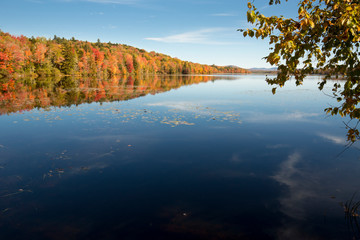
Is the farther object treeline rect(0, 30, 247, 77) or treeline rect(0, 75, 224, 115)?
treeline rect(0, 30, 247, 77)

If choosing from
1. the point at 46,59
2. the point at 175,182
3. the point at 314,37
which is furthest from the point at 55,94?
the point at 46,59

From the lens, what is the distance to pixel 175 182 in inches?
372

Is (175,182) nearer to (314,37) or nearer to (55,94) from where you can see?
(314,37)

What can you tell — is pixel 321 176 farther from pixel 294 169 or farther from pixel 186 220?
pixel 186 220

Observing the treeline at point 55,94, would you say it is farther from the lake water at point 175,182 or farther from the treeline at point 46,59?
the treeline at point 46,59

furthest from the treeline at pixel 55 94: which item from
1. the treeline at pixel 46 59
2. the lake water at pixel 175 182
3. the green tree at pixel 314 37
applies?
the green tree at pixel 314 37

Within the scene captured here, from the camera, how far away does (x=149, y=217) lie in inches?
283

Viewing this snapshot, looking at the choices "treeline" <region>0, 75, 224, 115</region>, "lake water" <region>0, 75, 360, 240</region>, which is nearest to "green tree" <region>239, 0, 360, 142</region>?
"lake water" <region>0, 75, 360, 240</region>

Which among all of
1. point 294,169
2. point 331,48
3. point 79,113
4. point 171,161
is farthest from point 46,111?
point 331,48

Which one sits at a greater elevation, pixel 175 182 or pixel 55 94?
pixel 55 94

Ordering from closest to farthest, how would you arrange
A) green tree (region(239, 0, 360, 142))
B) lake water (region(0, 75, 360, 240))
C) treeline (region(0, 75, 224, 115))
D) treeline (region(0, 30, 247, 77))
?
green tree (region(239, 0, 360, 142)) → lake water (region(0, 75, 360, 240)) → treeline (region(0, 75, 224, 115)) → treeline (region(0, 30, 247, 77))

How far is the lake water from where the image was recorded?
6.80 metres

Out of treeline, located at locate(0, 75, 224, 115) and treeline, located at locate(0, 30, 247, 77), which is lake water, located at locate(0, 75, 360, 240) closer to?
treeline, located at locate(0, 75, 224, 115)

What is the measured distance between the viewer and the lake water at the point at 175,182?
22.3 feet
